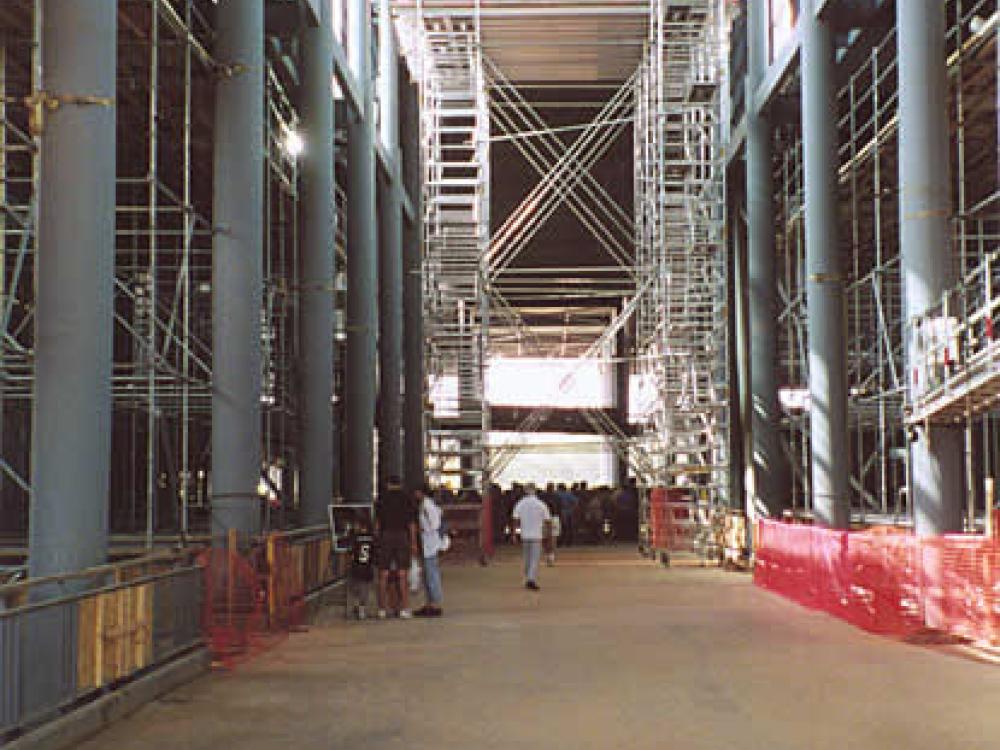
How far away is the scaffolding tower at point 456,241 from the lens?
32.8m

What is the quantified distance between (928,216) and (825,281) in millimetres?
5098

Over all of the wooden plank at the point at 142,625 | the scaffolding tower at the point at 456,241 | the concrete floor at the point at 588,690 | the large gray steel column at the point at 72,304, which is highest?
the scaffolding tower at the point at 456,241

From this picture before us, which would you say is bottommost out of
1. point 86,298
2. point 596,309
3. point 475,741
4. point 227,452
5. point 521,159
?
point 475,741

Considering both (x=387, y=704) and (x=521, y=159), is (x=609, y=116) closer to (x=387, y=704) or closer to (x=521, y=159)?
(x=521, y=159)

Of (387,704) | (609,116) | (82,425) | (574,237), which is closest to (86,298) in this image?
(82,425)

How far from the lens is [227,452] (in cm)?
1658

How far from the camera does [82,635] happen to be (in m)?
8.98

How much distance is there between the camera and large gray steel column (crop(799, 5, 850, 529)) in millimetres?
21656

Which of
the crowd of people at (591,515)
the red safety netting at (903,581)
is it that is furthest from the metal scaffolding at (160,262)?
the crowd of people at (591,515)

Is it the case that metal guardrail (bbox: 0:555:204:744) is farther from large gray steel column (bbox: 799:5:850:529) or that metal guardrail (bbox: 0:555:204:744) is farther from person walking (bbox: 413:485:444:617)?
large gray steel column (bbox: 799:5:850:529)

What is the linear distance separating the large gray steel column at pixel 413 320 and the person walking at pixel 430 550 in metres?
15.4

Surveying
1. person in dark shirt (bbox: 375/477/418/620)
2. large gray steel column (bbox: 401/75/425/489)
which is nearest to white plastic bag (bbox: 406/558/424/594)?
person in dark shirt (bbox: 375/477/418/620)

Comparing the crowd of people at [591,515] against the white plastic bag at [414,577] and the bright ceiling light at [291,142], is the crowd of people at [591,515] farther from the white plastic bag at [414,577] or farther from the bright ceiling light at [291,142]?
the white plastic bag at [414,577]

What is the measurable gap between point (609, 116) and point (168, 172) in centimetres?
1517
